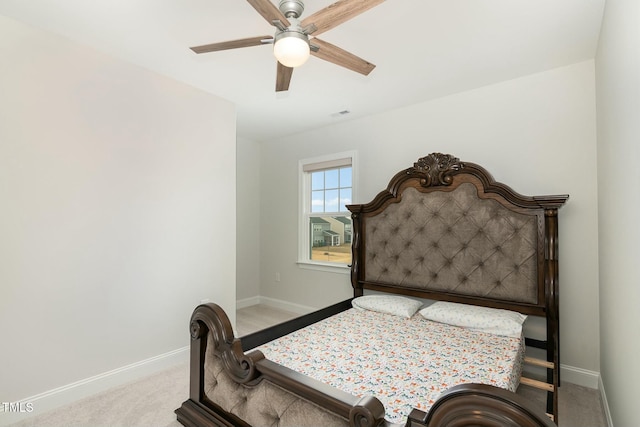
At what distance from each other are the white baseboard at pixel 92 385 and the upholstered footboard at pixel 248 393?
3.93 ft

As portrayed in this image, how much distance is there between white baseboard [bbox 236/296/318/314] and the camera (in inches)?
167

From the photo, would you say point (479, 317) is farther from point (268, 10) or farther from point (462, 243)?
point (268, 10)

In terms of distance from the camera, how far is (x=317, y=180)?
14.1 feet

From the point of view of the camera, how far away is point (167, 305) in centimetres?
276

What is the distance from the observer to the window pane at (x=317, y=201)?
167 inches

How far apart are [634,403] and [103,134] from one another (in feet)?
11.0

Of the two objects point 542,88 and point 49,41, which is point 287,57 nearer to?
point 49,41

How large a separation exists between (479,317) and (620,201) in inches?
44.6

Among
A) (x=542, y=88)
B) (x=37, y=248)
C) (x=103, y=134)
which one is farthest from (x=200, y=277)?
(x=542, y=88)

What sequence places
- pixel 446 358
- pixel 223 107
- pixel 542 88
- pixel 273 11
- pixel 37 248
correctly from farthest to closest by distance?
1. pixel 223 107
2. pixel 542 88
3. pixel 37 248
4. pixel 446 358
5. pixel 273 11

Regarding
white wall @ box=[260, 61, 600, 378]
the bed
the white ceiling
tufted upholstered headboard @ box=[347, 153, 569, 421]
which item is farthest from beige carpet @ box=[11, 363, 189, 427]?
the white ceiling

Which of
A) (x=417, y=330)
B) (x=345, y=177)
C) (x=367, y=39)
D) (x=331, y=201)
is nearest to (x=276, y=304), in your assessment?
(x=331, y=201)

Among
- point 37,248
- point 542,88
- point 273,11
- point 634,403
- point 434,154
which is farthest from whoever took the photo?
point 434,154

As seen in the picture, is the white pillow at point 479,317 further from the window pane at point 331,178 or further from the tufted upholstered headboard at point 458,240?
the window pane at point 331,178
